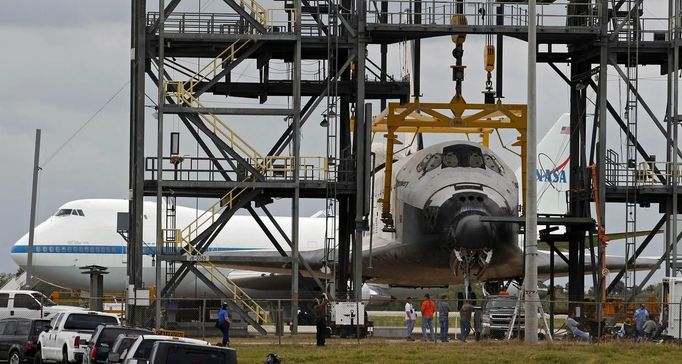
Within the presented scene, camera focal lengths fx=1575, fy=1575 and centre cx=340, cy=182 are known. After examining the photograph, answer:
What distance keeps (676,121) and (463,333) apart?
32.3ft

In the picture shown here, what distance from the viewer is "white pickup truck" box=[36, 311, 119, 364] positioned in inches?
1404

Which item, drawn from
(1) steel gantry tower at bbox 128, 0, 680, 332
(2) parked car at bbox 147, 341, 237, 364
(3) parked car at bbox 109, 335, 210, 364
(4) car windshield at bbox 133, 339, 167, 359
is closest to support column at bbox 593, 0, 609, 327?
(1) steel gantry tower at bbox 128, 0, 680, 332

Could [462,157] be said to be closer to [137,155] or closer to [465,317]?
[465,317]

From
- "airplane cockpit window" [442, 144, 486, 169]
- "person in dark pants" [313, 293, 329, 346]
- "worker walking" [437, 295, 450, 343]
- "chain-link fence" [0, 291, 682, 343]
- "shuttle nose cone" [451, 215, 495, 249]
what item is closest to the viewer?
"person in dark pants" [313, 293, 329, 346]

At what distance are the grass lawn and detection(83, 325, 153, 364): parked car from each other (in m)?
3.68

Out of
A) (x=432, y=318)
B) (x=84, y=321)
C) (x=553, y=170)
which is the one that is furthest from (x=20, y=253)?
(x=84, y=321)

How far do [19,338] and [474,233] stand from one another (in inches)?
A: 595

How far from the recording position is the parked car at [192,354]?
26266mm

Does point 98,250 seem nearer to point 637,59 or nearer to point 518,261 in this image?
point 518,261

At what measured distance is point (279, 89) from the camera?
1986 inches

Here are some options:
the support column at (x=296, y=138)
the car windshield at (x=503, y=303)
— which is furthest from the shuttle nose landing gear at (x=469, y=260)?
the support column at (x=296, y=138)

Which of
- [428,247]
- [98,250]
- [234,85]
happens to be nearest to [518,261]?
[428,247]

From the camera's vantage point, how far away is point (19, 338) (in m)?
38.6

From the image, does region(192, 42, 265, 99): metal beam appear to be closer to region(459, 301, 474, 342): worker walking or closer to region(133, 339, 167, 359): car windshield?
region(459, 301, 474, 342): worker walking
